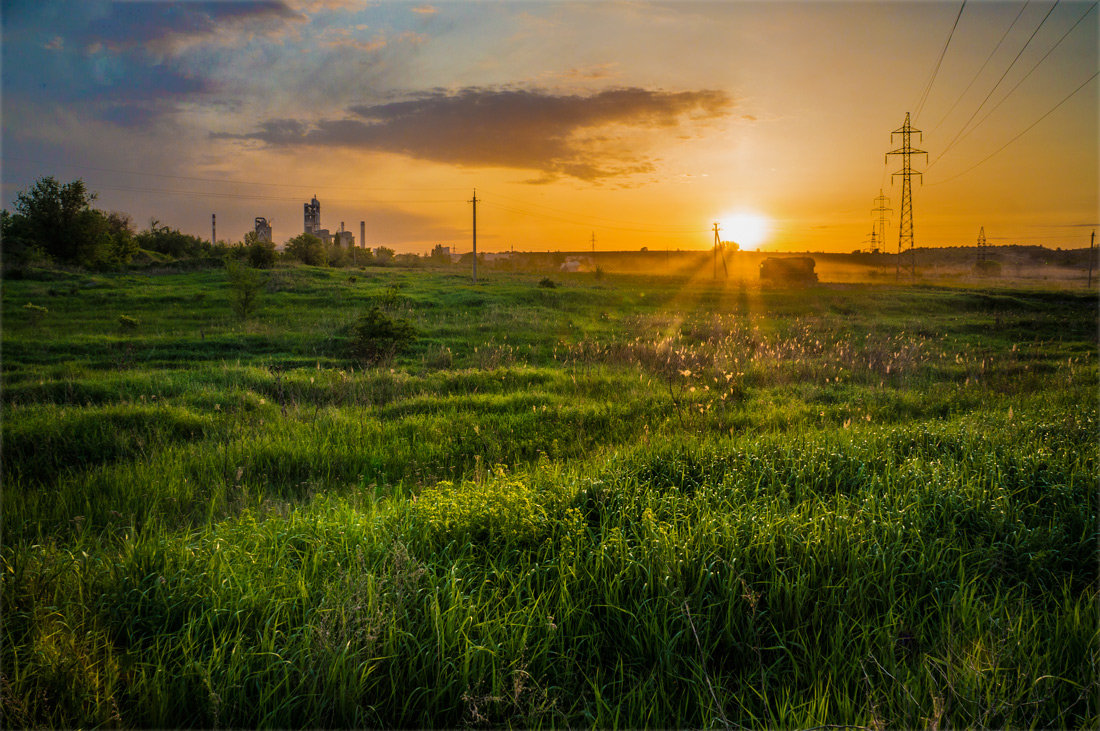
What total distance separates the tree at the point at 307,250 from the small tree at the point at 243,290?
130ft

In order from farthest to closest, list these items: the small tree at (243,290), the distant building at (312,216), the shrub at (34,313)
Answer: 1. the distant building at (312,216)
2. the small tree at (243,290)
3. the shrub at (34,313)

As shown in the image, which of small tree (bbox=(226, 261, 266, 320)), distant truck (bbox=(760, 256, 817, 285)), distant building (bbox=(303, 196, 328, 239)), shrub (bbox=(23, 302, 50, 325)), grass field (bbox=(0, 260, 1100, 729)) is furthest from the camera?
distant building (bbox=(303, 196, 328, 239))

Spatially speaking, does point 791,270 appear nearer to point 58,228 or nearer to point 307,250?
point 307,250

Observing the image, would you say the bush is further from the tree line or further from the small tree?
the tree line

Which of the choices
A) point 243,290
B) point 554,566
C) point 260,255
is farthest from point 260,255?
point 554,566

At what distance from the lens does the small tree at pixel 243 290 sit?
2153 cm

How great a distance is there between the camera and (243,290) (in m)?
21.9

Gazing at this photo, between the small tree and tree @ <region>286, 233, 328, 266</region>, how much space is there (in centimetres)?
3967

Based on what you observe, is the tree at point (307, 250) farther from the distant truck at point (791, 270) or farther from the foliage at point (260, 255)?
the distant truck at point (791, 270)

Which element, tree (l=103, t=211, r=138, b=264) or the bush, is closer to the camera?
the bush

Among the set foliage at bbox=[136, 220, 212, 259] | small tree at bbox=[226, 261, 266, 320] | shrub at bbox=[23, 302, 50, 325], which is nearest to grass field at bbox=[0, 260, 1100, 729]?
small tree at bbox=[226, 261, 266, 320]

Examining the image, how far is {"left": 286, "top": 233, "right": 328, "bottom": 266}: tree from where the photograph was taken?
2351 inches

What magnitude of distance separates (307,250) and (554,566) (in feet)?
215

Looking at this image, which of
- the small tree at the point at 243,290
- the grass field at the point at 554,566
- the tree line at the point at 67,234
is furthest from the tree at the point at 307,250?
the grass field at the point at 554,566
